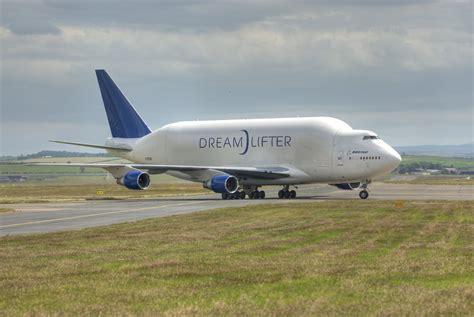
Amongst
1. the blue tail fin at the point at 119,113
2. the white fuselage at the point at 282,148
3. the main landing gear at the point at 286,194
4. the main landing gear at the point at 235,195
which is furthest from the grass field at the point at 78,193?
the main landing gear at the point at 286,194

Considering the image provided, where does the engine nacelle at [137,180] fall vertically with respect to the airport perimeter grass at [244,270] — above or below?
above

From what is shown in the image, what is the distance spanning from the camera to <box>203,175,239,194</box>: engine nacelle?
186ft

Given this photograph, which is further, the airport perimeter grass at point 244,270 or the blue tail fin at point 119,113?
the blue tail fin at point 119,113

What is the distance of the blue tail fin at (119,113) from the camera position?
228 ft

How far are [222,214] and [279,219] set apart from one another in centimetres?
365

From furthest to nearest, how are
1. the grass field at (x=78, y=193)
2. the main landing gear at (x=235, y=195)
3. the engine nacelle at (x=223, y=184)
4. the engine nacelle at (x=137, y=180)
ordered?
the grass field at (x=78, y=193)
the engine nacelle at (x=137, y=180)
the main landing gear at (x=235, y=195)
the engine nacelle at (x=223, y=184)

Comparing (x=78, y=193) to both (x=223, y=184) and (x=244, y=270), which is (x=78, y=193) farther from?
(x=244, y=270)

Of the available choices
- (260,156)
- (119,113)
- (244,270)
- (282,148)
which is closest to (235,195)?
(260,156)

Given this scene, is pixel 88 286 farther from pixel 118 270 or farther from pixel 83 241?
pixel 83 241

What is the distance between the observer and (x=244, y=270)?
59.1 ft

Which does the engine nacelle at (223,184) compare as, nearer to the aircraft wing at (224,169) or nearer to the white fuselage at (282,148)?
the aircraft wing at (224,169)

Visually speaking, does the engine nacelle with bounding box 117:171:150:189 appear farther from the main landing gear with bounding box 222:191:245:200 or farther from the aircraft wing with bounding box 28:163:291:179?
the main landing gear with bounding box 222:191:245:200

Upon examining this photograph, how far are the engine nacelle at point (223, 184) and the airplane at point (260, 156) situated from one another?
44 millimetres

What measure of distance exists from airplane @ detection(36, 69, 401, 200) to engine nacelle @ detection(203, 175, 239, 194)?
0.15 ft
